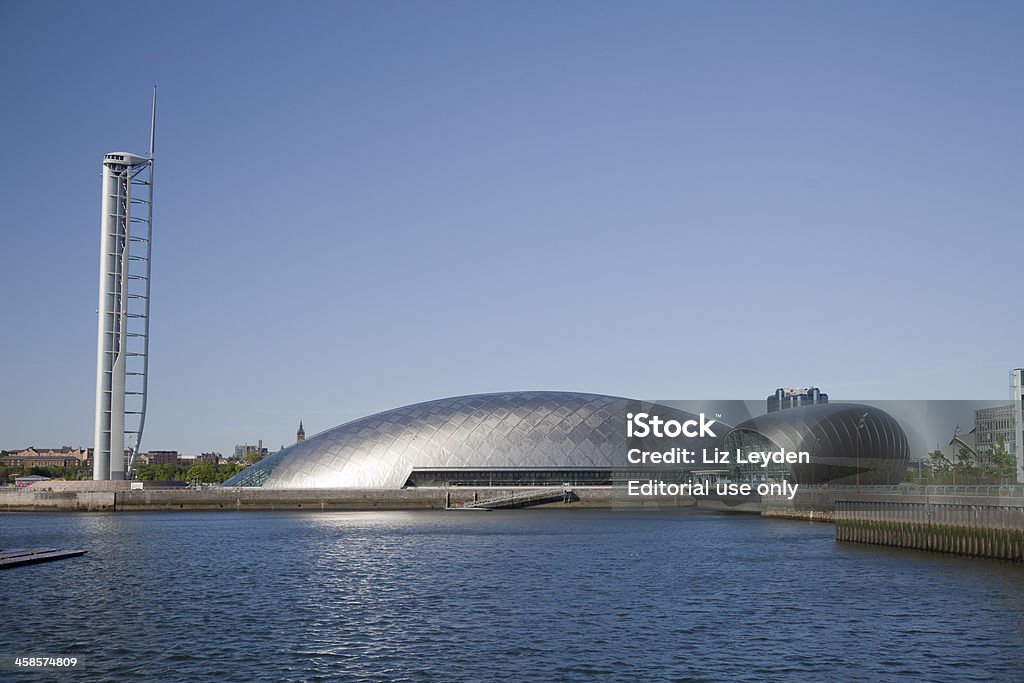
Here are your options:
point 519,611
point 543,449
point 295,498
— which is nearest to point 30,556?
point 519,611

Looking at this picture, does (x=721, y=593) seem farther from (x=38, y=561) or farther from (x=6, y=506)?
(x=6, y=506)

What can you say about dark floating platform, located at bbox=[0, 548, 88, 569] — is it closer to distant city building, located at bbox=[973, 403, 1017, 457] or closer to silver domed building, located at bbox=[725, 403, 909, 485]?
silver domed building, located at bbox=[725, 403, 909, 485]

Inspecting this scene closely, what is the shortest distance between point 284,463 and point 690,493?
44.8 metres

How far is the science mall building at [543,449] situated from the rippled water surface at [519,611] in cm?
4518

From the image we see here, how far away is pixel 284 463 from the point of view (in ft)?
369

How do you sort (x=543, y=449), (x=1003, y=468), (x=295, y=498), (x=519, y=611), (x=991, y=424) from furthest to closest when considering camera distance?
(x=991, y=424), (x=543, y=449), (x=295, y=498), (x=1003, y=468), (x=519, y=611)

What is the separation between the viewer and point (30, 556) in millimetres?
51500

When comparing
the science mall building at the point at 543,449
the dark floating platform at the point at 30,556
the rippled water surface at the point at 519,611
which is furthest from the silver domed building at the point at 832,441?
the dark floating platform at the point at 30,556

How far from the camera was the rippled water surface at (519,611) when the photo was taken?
25219 mm

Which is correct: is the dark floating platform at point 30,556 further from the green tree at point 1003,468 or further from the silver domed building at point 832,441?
the green tree at point 1003,468

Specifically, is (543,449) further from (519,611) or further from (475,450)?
(519,611)

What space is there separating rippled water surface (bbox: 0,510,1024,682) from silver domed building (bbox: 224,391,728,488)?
45431 millimetres

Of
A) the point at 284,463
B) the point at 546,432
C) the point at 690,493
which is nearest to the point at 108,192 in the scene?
the point at 284,463

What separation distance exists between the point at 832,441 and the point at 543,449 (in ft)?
98.7
